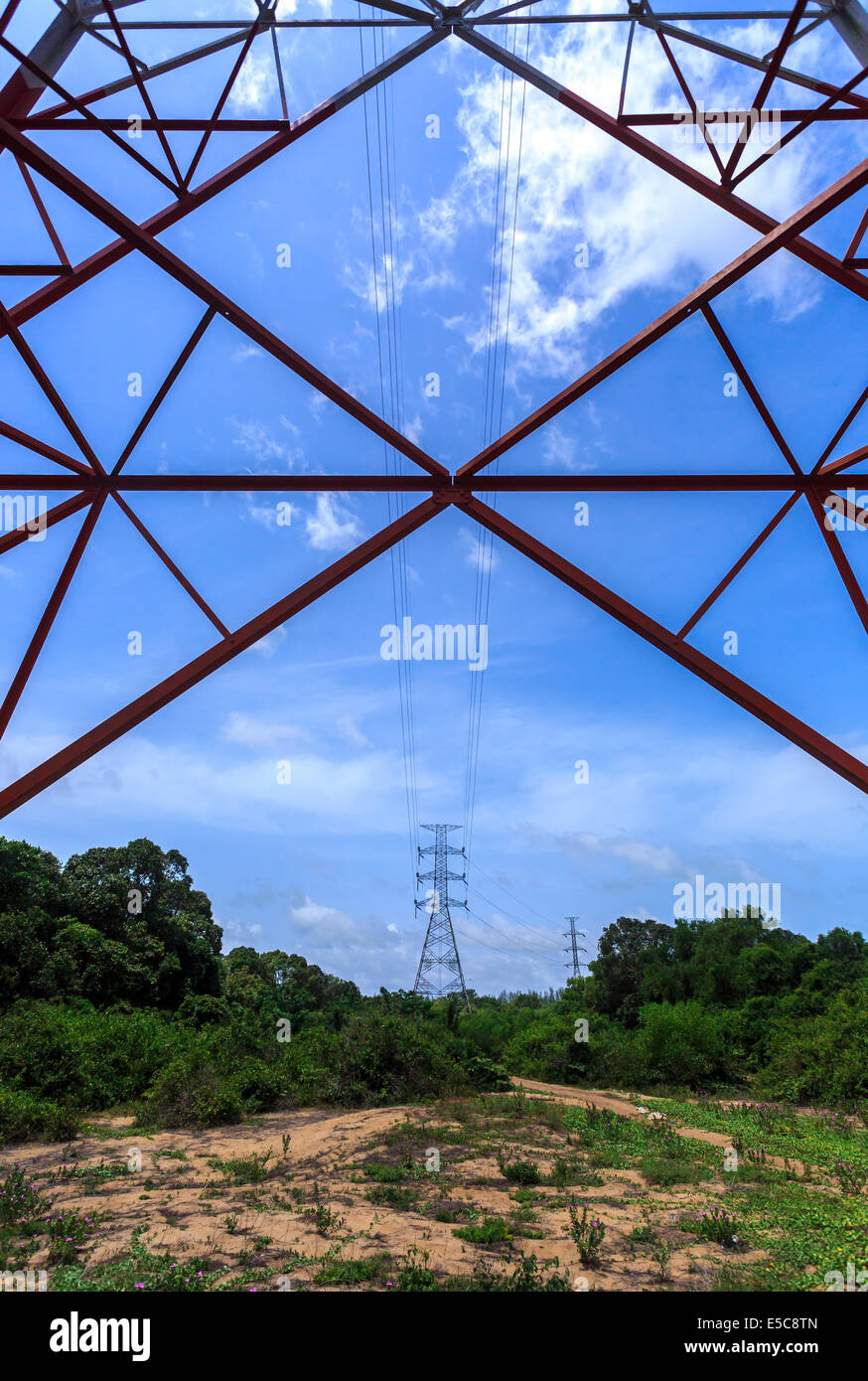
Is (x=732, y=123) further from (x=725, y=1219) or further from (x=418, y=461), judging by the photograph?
(x=725, y=1219)

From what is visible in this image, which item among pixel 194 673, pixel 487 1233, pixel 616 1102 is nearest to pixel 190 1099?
pixel 487 1233

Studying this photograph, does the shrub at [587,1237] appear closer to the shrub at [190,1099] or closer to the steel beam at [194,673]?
the steel beam at [194,673]

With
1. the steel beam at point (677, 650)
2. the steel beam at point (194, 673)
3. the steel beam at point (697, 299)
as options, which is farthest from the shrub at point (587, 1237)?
the steel beam at point (697, 299)

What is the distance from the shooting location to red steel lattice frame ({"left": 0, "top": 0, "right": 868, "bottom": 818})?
228 inches

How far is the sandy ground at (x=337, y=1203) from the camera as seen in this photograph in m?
7.01

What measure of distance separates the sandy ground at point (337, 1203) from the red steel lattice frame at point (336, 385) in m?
5.18

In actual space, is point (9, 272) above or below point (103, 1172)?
above

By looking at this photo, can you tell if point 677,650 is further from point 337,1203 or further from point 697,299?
point 337,1203

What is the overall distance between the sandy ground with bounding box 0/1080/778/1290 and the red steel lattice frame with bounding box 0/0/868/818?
204 inches

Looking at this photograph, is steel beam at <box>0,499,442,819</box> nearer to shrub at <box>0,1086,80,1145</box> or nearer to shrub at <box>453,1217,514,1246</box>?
shrub at <box>453,1217,514,1246</box>
